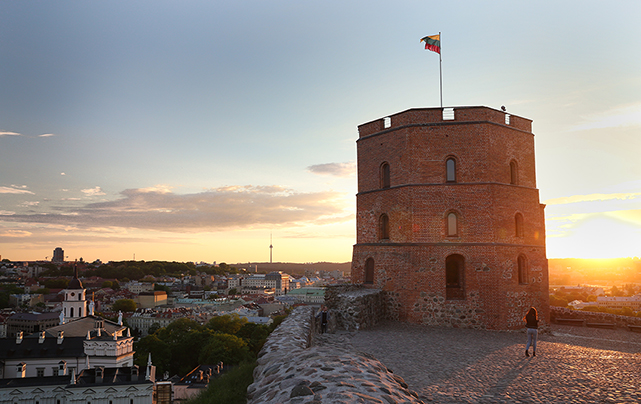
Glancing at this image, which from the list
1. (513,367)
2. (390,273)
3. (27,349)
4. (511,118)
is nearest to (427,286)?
(390,273)

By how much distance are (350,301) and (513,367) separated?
6.41 m

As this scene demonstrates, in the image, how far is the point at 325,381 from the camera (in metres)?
4.54

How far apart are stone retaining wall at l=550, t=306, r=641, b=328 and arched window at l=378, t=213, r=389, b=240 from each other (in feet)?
34.3

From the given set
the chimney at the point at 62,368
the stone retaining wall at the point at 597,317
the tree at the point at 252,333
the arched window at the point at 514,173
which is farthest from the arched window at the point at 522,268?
the tree at the point at 252,333

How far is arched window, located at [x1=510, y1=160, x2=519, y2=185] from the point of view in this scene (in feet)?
60.3

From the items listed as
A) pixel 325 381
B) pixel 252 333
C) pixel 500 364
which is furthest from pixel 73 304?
pixel 325 381

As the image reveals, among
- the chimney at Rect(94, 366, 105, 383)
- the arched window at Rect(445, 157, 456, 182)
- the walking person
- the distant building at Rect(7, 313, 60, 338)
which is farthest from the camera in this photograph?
the distant building at Rect(7, 313, 60, 338)

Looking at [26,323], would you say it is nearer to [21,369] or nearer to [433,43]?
[21,369]

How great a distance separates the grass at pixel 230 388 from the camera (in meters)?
7.42

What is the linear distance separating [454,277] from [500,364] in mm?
7673

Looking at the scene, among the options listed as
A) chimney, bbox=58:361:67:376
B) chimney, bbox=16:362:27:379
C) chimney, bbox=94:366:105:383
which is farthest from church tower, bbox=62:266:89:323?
chimney, bbox=94:366:105:383

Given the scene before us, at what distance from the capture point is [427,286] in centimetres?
1653

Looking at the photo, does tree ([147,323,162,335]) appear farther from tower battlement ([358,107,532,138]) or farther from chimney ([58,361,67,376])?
tower battlement ([358,107,532,138])

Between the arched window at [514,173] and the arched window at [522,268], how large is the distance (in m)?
3.34
